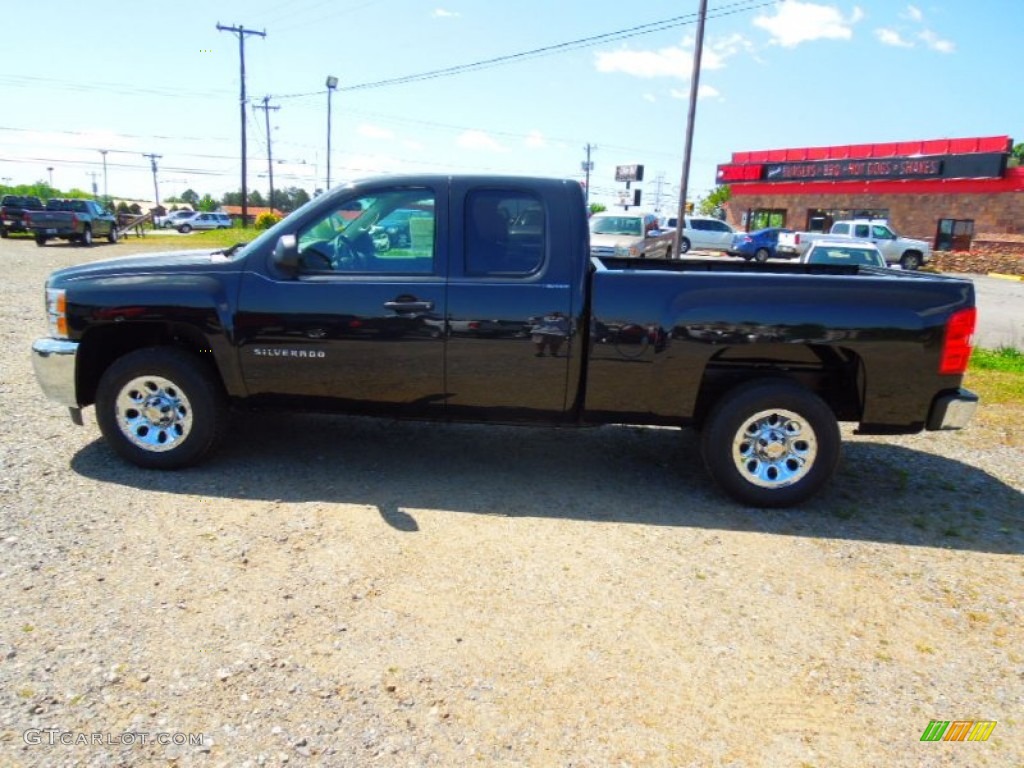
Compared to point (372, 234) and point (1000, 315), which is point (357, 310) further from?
point (1000, 315)

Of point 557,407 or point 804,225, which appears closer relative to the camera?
point 557,407

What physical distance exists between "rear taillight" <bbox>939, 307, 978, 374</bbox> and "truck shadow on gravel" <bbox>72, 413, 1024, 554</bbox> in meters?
0.99

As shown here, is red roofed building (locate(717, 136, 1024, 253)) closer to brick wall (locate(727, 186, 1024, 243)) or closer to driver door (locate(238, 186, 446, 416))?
brick wall (locate(727, 186, 1024, 243))

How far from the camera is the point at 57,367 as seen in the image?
4770mm

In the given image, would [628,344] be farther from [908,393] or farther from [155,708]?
[155,708]

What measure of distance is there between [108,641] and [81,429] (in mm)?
3155

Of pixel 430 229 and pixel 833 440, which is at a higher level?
pixel 430 229

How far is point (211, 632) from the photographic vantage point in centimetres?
316

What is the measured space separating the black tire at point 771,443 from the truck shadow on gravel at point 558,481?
0.55 feet

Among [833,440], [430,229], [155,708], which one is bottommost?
[155,708]

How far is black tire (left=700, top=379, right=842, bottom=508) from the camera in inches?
179

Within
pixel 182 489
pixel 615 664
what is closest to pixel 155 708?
pixel 615 664
